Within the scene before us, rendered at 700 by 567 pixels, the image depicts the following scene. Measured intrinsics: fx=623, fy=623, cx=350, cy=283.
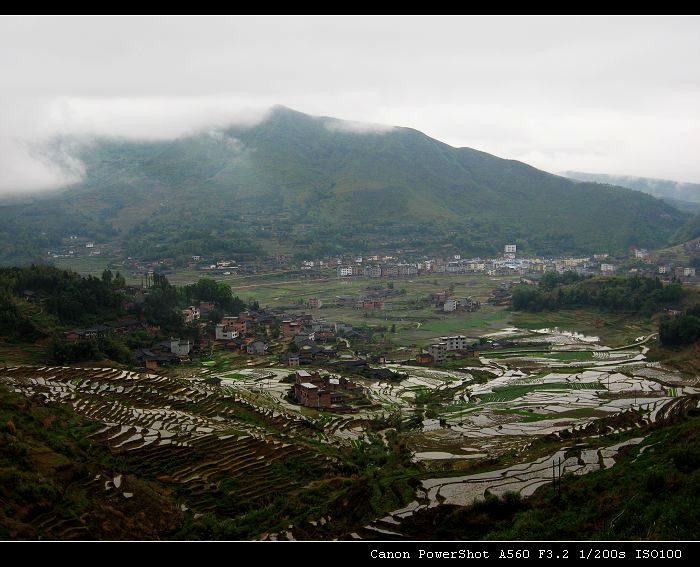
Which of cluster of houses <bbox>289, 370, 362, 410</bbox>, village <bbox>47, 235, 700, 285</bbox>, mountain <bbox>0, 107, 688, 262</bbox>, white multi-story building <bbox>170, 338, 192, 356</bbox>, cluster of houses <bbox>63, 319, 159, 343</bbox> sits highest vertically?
mountain <bbox>0, 107, 688, 262</bbox>

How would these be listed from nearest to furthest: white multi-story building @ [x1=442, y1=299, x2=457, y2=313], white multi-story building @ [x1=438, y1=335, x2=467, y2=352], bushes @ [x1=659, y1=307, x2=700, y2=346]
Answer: bushes @ [x1=659, y1=307, x2=700, y2=346] < white multi-story building @ [x1=438, y1=335, x2=467, y2=352] < white multi-story building @ [x1=442, y1=299, x2=457, y2=313]

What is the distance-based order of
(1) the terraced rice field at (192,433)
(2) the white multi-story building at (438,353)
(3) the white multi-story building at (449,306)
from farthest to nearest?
(3) the white multi-story building at (449,306) < (2) the white multi-story building at (438,353) < (1) the terraced rice field at (192,433)

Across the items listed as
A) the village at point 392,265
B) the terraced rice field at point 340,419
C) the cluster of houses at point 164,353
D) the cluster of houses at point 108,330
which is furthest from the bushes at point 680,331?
the village at point 392,265

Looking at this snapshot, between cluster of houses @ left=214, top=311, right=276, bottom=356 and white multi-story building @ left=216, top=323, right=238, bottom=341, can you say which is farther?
white multi-story building @ left=216, top=323, right=238, bottom=341

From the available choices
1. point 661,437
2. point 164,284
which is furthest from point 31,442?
point 164,284

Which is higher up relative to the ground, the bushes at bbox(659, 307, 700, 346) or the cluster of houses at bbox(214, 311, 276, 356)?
the bushes at bbox(659, 307, 700, 346)

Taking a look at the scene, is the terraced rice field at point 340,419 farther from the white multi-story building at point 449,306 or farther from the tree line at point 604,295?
the white multi-story building at point 449,306

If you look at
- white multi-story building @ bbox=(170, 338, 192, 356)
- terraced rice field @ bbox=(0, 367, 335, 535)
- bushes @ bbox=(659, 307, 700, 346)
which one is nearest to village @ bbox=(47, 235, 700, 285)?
white multi-story building @ bbox=(170, 338, 192, 356)

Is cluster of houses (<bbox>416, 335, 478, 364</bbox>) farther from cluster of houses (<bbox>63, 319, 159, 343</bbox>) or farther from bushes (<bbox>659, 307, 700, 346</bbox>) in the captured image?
cluster of houses (<bbox>63, 319, 159, 343</bbox>)

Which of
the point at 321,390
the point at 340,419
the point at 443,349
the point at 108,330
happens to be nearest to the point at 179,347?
the point at 108,330
